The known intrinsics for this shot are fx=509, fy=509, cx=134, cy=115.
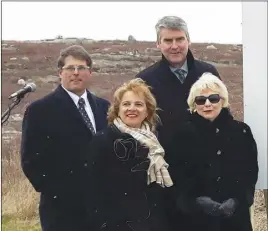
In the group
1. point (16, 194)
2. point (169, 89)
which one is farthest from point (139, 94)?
point (16, 194)

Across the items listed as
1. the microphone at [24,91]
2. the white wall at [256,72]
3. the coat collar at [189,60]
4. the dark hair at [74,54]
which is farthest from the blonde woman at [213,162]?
the microphone at [24,91]

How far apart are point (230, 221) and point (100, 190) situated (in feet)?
2.75

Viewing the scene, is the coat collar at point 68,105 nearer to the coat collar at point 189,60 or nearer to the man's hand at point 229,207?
the coat collar at point 189,60

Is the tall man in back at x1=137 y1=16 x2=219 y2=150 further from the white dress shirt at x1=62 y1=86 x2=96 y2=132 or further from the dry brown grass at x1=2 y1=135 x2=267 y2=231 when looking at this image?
the dry brown grass at x1=2 y1=135 x2=267 y2=231

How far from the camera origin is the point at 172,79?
3490 mm

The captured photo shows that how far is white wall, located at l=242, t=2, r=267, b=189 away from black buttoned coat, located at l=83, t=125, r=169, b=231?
3.29 ft

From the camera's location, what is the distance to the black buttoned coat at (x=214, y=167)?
10.3ft

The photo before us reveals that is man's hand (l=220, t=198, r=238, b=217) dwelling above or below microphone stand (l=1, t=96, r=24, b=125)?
below

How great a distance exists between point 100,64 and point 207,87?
31.9 inches

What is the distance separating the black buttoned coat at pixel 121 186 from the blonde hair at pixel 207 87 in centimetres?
45

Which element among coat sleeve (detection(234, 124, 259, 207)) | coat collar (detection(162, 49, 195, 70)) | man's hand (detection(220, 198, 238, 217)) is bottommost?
man's hand (detection(220, 198, 238, 217))

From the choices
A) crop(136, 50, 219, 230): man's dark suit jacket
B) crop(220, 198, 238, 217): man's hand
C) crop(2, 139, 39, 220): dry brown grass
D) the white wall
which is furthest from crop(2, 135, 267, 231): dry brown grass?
the white wall

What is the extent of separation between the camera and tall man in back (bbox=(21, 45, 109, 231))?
3.28m

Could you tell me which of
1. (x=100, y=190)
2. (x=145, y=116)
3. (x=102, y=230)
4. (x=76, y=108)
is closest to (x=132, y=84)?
(x=145, y=116)
